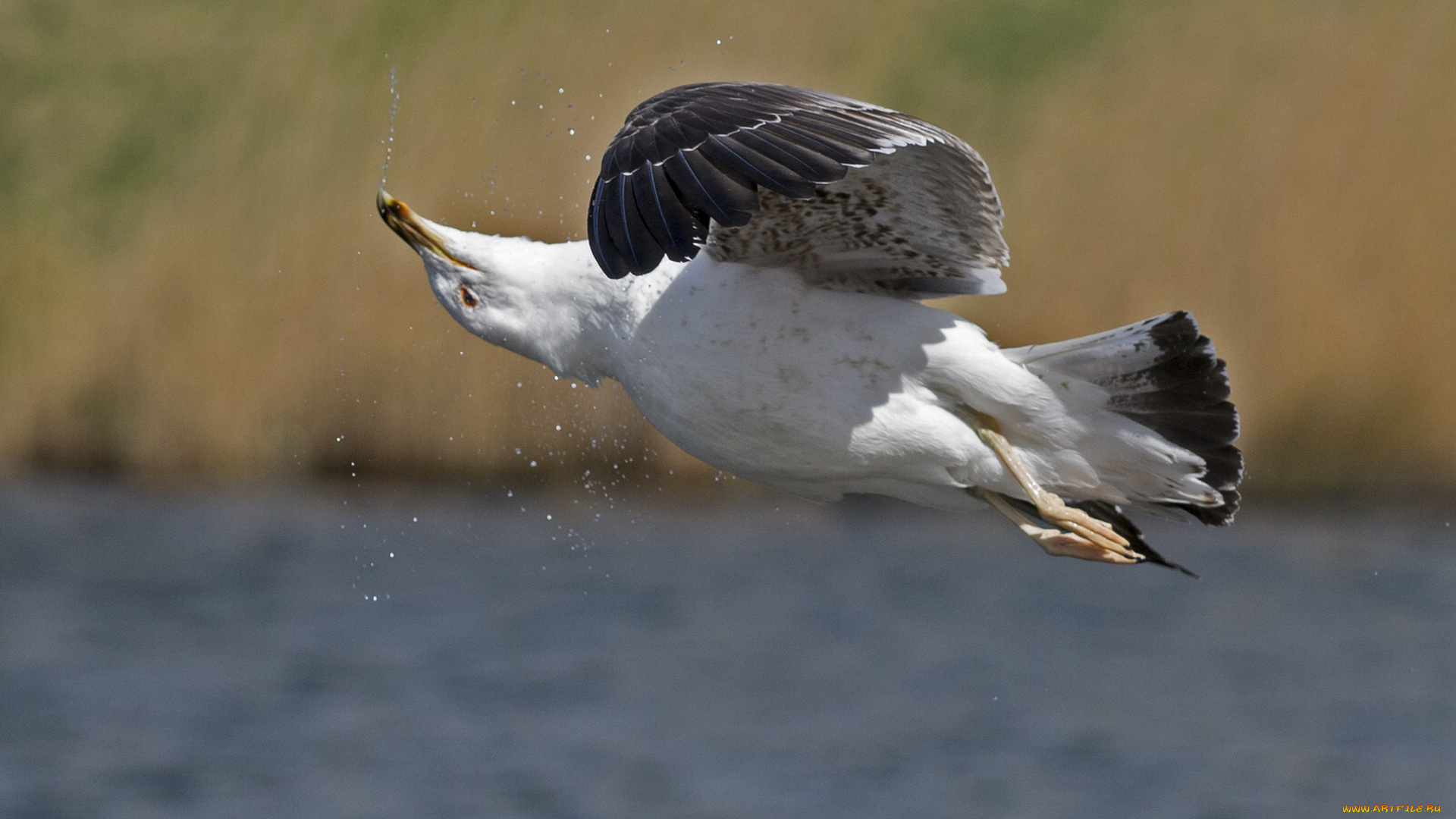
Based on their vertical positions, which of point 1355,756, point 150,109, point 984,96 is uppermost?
→ point 984,96

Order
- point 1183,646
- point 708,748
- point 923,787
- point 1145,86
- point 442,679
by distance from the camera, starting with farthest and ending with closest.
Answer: point 1145,86 < point 1183,646 < point 442,679 < point 708,748 < point 923,787

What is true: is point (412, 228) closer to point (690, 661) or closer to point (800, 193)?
point (800, 193)

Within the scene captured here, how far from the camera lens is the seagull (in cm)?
453

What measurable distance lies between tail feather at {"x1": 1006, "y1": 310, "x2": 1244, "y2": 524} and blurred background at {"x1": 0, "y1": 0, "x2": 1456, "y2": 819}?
5519mm

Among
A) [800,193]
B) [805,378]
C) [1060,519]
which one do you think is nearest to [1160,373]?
[1060,519]

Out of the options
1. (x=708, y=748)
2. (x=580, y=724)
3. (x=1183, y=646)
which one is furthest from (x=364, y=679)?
(x=1183, y=646)

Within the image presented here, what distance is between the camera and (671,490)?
14.1 metres

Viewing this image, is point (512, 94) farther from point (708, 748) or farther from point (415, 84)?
point (708, 748)

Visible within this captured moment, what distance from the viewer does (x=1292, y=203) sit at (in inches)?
509

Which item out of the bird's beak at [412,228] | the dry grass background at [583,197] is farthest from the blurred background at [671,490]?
the bird's beak at [412,228]

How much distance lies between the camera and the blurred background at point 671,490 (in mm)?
11367

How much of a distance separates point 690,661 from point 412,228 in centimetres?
826

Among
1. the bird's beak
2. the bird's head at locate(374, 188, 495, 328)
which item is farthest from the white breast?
the bird's beak

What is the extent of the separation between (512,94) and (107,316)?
3.99 meters
